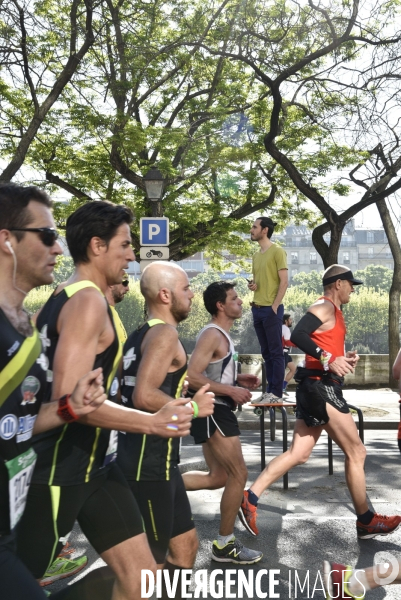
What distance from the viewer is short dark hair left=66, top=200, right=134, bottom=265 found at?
10.3 feet

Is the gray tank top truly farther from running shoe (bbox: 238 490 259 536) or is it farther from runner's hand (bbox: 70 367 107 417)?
runner's hand (bbox: 70 367 107 417)

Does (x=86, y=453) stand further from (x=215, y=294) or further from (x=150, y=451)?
(x=215, y=294)

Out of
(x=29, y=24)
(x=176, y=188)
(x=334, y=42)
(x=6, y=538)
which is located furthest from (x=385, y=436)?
(x=176, y=188)

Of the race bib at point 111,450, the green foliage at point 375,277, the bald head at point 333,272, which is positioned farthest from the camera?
the green foliage at point 375,277

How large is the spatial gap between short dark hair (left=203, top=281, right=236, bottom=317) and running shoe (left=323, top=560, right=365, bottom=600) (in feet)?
7.17

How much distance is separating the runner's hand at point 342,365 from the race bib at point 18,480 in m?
3.58

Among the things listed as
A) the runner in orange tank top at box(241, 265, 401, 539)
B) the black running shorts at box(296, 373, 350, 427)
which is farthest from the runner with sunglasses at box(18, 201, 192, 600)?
the black running shorts at box(296, 373, 350, 427)

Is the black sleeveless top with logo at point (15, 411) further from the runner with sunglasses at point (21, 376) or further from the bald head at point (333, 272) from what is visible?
the bald head at point (333, 272)

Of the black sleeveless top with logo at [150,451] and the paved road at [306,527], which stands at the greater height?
the black sleeveless top with logo at [150,451]

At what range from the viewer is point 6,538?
2.22 m

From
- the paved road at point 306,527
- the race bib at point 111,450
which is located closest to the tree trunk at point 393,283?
the paved road at point 306,527

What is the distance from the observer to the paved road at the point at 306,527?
16.1 feet

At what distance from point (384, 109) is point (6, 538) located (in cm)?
1259

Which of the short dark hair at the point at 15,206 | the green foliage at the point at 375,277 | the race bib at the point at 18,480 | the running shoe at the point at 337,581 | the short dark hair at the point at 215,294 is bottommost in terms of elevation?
the green foliage at the point at 375,277
